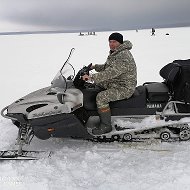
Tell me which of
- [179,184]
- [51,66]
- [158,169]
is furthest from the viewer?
[51,66]

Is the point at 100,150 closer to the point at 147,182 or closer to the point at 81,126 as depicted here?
the point at 81,126

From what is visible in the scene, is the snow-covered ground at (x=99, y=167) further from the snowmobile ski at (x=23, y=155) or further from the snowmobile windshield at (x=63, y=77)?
the snowmobile windshield at (x=63, y=77)

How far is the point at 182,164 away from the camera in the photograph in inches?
167

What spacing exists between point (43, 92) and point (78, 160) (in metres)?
1.13

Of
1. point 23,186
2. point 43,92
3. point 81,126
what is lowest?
point 23,186

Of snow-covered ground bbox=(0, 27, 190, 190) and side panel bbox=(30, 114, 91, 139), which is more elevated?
side panel bbox=(30, 114, 91, 139)

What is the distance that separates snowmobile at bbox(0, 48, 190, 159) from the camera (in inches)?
182

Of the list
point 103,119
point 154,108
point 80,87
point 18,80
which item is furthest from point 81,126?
point 18,80

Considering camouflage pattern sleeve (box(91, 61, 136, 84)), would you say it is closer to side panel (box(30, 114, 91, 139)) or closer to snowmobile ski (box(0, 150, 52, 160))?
side panel (box(30, 114, 91, 139))

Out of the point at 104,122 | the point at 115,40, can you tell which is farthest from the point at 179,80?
the point at 104,122

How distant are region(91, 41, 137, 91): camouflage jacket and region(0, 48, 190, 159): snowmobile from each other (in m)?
0.22

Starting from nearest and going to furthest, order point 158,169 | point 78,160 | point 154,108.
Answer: point 158,169 → point 78,160 → point 154,108

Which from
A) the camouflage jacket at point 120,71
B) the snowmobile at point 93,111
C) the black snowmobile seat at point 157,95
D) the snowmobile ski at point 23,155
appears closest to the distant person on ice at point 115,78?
the camouflage jacket at point 120,71

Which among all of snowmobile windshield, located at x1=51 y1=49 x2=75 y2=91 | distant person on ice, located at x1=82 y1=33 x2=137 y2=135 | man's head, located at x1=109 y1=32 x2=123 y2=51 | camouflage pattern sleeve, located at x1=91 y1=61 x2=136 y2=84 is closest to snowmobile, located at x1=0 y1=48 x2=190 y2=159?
snowmobile windshield, located at x1=51 y1=49 x2=75 y2=91
